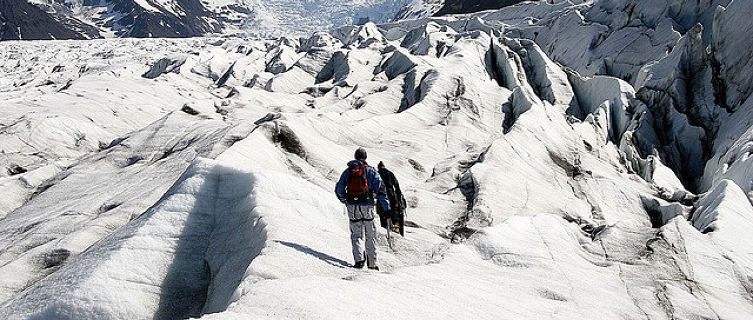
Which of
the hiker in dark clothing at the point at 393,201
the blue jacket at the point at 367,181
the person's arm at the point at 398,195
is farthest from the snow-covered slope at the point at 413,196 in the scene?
the blue jacket at the point at 367,181

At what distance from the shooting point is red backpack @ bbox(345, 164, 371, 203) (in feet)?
31.4

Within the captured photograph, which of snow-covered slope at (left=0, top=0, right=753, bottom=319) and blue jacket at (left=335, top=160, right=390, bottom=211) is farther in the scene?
blue jacket at (left=335, top=160, right=390, bottom=211)

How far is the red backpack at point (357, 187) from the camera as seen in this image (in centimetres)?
959

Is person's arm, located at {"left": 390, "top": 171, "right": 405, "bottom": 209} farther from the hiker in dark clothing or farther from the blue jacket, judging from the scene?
the blue jacket

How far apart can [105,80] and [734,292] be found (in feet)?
169

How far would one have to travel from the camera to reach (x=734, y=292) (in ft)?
39.6

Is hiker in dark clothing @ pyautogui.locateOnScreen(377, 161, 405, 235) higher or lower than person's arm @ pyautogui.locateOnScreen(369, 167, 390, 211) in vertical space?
lower

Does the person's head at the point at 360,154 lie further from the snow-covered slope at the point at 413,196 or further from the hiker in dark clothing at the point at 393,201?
the snow-covered slope at the point at 413,196

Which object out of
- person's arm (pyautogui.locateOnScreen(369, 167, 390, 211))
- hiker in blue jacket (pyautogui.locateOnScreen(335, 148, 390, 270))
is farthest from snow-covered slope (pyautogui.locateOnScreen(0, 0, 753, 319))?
person's arm (pyautogui.locateOnScreen(369, 167, 390, 211))

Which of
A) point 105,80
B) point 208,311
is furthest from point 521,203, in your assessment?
point 105,80

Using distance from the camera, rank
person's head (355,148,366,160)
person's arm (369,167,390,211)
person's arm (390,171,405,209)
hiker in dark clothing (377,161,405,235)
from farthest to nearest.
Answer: person's arm (390,171,405,209)
hiker in dark clothing (377,161,405,235)
person's arm (369,167,390,211)
person's head (355,148,366,160)

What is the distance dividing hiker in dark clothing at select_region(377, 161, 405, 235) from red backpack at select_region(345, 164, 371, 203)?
139 cm

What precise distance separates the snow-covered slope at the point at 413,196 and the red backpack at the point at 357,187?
4.46 ft

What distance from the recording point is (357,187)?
9.59 m
